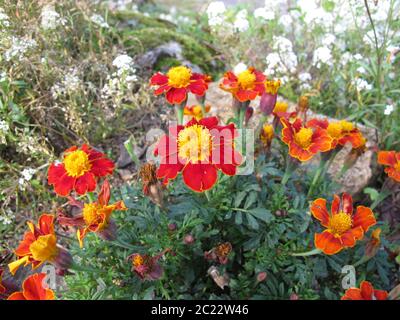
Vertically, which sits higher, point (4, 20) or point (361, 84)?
point (4, 20)

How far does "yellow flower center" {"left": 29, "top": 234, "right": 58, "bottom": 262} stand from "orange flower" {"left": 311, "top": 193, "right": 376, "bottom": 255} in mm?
779

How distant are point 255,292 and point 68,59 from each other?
1.67m

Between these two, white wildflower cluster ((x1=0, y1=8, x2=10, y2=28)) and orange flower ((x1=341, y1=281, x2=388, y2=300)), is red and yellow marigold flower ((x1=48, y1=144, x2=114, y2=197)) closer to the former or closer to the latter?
orange flower ((x1=341, y1=281, x2=388, y2=300))

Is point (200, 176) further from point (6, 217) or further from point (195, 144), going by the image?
point (6, 217)

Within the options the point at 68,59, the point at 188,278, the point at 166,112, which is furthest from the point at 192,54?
the point at 188,278

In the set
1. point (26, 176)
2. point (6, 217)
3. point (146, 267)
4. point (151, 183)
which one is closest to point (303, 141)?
point (151, 183)

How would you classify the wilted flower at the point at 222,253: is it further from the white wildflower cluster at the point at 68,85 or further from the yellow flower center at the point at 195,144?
the white wildflower cluster at the point at 68,85

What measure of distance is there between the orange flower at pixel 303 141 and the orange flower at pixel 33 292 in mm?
855

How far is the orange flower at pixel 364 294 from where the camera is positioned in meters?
1.18

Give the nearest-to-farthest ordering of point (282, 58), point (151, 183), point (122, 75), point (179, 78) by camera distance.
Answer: point (151, 183)
point (179, 78)
point (122, 75)
point (282, 58)

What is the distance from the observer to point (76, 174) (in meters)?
1.32

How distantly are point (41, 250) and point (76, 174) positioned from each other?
0.27 meters

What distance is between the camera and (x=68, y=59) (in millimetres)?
2379
